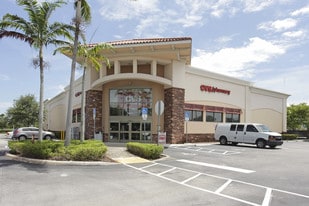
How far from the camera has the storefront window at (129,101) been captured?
2650 centimetres

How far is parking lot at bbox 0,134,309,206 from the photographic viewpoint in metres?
7.32

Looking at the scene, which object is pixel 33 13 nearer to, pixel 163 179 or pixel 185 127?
pixel 163 179

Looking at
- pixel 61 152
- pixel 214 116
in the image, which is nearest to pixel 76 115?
pixel 214 116

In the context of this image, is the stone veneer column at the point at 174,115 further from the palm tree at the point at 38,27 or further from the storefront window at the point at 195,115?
the palm tree at the point at 38,27

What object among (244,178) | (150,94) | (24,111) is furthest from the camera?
(24,111)

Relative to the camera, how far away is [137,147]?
15625 mm

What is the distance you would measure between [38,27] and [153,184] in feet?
37.3

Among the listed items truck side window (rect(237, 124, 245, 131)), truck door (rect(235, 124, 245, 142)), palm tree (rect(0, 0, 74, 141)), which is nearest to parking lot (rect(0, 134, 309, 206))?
palm tree (rect(0, 0, 74, 141))

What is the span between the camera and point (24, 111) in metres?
47.0

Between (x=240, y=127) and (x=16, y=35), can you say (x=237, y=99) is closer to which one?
(x=240, y=127)

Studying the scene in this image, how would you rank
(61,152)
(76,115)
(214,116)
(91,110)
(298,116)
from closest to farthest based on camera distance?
(61,152) → (91,110) → (214,116) → (76,115) → (298,116)

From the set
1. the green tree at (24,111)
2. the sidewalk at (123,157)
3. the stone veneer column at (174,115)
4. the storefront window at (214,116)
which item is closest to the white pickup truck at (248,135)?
the storefront window at (214,116)

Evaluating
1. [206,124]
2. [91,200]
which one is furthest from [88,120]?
[91,200]

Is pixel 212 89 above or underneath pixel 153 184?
above
